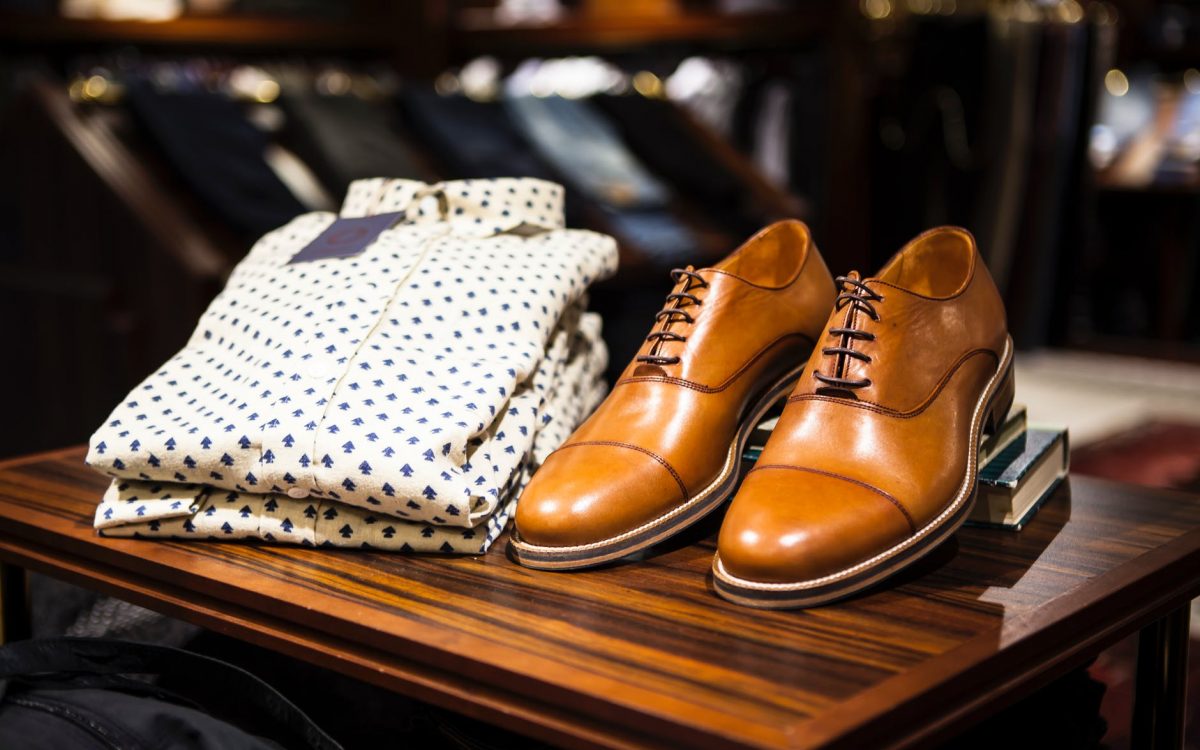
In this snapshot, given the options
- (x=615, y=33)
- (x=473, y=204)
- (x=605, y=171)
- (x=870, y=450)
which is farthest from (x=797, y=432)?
(x=615, y=33)

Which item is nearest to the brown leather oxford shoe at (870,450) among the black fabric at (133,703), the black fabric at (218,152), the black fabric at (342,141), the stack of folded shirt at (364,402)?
the stack of folded shirt at (364,402)

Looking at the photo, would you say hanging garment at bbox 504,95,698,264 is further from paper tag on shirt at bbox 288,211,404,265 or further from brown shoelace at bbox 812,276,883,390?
brown shoelace at bbox 812,276,883,390

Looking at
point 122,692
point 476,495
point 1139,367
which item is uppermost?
point 476,495

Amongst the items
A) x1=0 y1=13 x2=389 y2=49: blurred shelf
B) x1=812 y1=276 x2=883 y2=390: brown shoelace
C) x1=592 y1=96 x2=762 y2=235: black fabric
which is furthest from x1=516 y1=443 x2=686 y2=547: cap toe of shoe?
x1=0 y1=13 x2=389 y2=49: blurred shelf

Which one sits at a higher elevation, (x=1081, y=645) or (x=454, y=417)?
(x=454, y=417)

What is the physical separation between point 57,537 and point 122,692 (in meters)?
0.14

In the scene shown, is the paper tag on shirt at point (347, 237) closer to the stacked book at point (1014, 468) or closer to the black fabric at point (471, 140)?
the stacked book at point (1014, 468)

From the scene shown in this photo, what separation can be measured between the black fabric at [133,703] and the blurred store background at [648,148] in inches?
46.4

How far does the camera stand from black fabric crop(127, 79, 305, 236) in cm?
240

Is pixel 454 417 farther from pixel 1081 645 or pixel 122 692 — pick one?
pixel 1081 645

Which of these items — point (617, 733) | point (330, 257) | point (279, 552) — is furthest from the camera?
point (330, 257)

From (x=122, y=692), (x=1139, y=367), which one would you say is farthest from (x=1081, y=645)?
(x=1139, y=367)

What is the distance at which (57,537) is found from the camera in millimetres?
951

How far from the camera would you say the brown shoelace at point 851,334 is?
840mm
